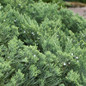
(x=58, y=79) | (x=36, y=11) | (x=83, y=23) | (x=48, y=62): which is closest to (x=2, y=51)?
(x=48, y=62)

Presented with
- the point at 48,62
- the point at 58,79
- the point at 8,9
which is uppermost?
the point at 8,9

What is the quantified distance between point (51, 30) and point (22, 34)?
352mm

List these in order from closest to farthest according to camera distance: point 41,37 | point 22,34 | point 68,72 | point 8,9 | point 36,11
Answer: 1. point 68,72
2. point 41,37
3. point 22,34
4. point 8,9
5. point 36,11

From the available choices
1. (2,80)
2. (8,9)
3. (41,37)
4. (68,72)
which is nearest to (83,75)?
(68,72)

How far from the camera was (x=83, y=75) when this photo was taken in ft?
6.90

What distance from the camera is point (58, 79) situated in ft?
6.65

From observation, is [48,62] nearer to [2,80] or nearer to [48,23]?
[2,80]

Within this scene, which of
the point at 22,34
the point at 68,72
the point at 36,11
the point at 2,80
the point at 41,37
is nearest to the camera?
the point at 2,80

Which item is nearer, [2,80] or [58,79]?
[2,80]

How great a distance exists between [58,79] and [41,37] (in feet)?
1.82

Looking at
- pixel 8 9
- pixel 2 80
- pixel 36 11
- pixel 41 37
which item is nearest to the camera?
pixel 2 80

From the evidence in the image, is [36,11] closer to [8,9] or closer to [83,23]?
[8,9]

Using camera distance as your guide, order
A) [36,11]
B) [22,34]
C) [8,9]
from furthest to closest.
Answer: [36,11], [8,9], [22,34]

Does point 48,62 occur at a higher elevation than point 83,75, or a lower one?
higher
